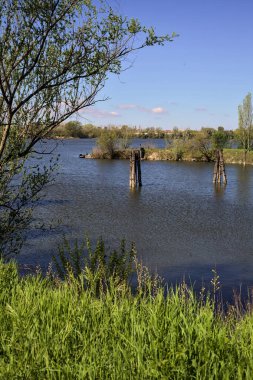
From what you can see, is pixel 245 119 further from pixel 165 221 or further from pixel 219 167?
pixel 165 221

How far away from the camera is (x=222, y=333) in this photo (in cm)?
542

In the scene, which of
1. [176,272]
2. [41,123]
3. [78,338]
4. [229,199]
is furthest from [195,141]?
[78,338]

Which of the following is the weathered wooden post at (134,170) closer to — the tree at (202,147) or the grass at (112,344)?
the tree at (202,147)

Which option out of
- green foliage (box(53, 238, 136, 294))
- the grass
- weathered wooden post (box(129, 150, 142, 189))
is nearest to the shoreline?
weathered wooden post (box(129, 150, 142, 189))

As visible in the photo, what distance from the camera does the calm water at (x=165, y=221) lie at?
18.7 metres

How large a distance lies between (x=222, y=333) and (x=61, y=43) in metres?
7.28

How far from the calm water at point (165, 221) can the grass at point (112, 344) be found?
6.20 metres

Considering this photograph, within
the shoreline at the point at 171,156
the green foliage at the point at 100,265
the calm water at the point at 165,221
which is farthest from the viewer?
the shoreline at the point at 171,156

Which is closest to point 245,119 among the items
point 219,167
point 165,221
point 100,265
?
point 219,167

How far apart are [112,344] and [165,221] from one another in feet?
74.7

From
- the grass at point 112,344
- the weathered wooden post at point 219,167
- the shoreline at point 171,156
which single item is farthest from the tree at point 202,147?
the grass at point 112,344

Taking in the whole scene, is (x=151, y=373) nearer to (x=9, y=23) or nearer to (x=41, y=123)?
(x=41, y=123)

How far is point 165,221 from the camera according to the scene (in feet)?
92.0

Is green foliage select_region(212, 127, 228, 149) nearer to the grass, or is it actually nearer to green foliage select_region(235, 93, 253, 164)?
green foliage select_region(235, 93, 253, 164)
